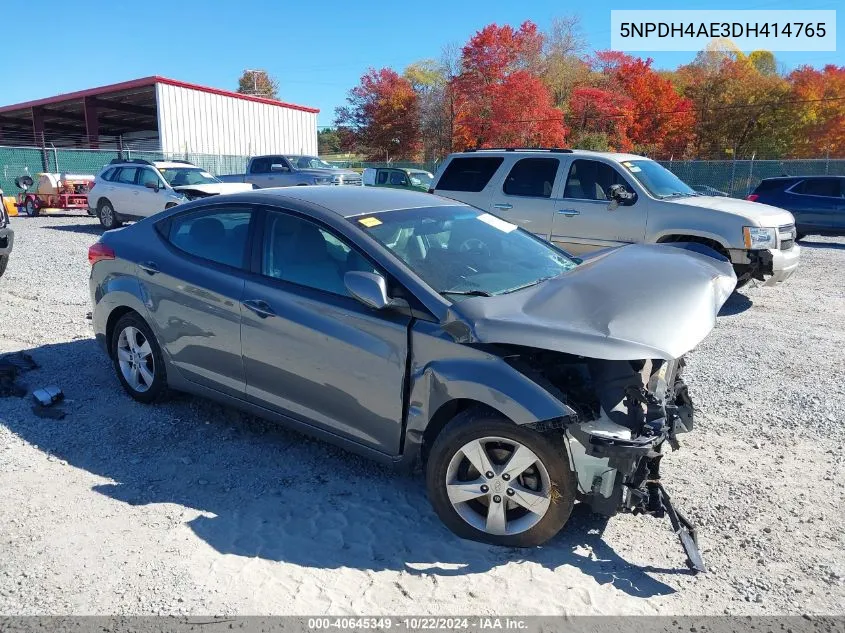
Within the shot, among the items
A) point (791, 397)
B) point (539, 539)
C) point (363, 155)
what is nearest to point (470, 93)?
point (363, 155)

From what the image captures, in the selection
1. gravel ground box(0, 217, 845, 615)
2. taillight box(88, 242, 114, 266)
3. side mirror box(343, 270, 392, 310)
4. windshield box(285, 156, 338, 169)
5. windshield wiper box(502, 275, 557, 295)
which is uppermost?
windshield box(285, 156, 338, 169)

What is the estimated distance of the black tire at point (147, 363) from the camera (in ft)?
15.6

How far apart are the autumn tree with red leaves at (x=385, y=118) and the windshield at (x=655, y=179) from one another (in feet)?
113

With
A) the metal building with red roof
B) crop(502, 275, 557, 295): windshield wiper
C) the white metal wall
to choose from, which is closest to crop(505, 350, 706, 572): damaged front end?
crop(502, 275, 557, 295): windshield wiper

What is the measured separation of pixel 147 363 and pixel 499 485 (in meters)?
3.04

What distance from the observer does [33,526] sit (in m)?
3.36

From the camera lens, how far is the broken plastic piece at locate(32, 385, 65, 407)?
4.86 meters

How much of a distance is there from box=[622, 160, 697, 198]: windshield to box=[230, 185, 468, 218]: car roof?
5.01m

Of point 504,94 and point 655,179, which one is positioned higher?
point 504,94

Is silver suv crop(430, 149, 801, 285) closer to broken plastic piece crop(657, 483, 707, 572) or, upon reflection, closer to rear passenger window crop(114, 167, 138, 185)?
broken plastic piece crop(657, 483, 707, 572)

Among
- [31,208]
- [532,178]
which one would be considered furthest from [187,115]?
[532,178]

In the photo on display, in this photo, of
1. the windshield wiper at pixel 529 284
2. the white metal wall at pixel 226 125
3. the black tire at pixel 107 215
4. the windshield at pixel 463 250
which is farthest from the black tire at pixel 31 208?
the windshield wiper at pixel 529 284

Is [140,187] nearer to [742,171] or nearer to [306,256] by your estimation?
[306,256]

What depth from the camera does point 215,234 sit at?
176 inches
